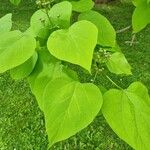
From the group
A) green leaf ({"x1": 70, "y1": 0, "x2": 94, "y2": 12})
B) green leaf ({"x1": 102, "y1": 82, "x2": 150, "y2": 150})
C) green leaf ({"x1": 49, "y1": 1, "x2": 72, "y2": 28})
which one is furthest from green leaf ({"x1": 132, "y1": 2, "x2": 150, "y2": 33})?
green leaf ({"x1": 102, "y1": 82, "x2": 150, "y2": 150})

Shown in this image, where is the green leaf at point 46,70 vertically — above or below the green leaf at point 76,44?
below

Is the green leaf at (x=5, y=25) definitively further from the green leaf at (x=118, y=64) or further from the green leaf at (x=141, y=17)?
the green leaf at (x=141, y=17)

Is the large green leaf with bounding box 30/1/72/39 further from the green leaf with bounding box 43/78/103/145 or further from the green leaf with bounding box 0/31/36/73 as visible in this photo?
the green leaf with bounding box 43/78/103/145

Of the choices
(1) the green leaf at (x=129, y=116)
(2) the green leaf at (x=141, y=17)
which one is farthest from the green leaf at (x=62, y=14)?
(2) the green leaf at (x=141, y=17)

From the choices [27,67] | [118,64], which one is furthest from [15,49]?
[118,64]

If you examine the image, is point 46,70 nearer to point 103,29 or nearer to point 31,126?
point 103,29

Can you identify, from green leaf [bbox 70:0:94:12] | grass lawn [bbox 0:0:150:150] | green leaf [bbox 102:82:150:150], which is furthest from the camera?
grass lawn [bbox 0:0:150:150]
